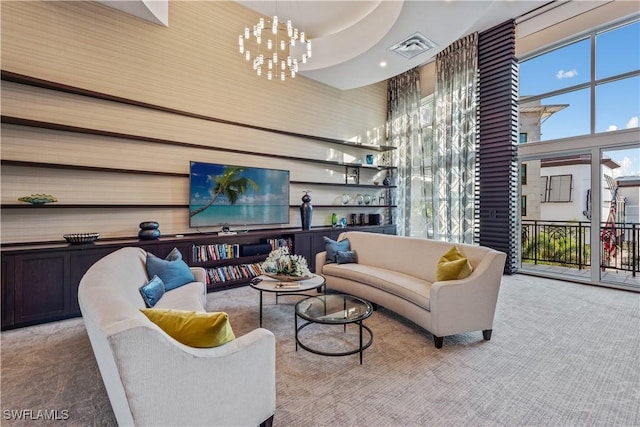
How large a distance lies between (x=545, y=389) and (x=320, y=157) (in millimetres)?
5018

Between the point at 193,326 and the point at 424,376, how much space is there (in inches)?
67.4

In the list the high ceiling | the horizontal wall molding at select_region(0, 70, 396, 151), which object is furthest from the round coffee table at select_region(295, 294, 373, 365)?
the high ceiling

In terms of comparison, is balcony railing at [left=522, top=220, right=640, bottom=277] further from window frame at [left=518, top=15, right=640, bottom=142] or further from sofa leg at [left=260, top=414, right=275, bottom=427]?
sofa leg at [left=260, top=414, right=275, bottom=427]

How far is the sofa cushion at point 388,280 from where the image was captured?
283 centimetres

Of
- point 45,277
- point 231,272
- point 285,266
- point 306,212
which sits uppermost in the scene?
point 306,212

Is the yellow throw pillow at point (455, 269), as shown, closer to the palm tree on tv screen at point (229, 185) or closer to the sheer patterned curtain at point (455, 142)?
the sheer patterned curtain at point (455, 142)

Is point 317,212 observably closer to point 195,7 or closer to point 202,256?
point 202,256

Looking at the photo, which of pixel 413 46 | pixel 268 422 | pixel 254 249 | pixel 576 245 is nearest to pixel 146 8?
pixel 254 249

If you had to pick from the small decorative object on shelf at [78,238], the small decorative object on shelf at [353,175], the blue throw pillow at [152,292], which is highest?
the small decorative object on shelf at [353,175]

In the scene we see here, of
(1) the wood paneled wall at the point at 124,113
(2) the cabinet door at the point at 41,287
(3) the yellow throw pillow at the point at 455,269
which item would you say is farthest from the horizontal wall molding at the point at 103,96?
(3) the yellow throw pillow at the point at 455,269

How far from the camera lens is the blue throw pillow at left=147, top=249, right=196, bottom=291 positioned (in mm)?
2914

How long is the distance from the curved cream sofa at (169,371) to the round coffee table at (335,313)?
841mm

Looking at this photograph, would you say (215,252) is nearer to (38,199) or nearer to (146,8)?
(38,199)

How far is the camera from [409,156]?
6.63 meters
